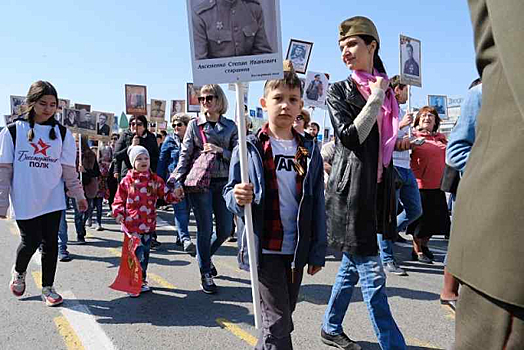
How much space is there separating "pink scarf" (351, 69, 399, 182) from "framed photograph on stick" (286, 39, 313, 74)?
756 centimetres

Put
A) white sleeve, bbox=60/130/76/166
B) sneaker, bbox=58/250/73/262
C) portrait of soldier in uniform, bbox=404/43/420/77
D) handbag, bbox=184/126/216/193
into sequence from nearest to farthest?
white sleeve, bbox=60/130/76/166
handbag, bbox=184/126/216/193
sneaker, bbox=58/250/73/262
portrait of soldier in uniform, bbox=404/43/420/77

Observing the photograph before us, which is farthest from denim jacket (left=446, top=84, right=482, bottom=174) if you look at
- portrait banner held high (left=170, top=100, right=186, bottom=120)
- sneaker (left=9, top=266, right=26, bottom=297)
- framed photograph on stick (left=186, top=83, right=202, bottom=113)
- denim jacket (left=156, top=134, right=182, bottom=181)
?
portrait banner held high (left=170, top=100, right=186, bottom=120)

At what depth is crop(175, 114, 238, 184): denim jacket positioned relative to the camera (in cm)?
449

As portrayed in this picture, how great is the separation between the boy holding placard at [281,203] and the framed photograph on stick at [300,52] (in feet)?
25.5

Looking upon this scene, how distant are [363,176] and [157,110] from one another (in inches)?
504

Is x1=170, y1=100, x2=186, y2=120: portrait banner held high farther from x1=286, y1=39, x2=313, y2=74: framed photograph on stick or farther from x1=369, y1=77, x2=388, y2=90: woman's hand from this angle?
x1=369, y1=77, x2=388, y2=90: woman's hand

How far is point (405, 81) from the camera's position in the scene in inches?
271

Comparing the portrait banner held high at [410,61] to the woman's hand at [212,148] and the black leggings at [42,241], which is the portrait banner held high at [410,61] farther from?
the black leggings at [42,241]

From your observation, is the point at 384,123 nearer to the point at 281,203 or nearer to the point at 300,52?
the point at 281,203

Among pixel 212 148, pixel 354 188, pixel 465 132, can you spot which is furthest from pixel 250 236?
pixel 212 148

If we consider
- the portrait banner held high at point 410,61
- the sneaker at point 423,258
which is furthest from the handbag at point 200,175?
the portrait banner held high at point 410,61

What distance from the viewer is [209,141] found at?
455 cm

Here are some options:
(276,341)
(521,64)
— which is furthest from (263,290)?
(521,64)

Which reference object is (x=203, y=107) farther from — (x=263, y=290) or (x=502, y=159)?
(x=502, y=159)
